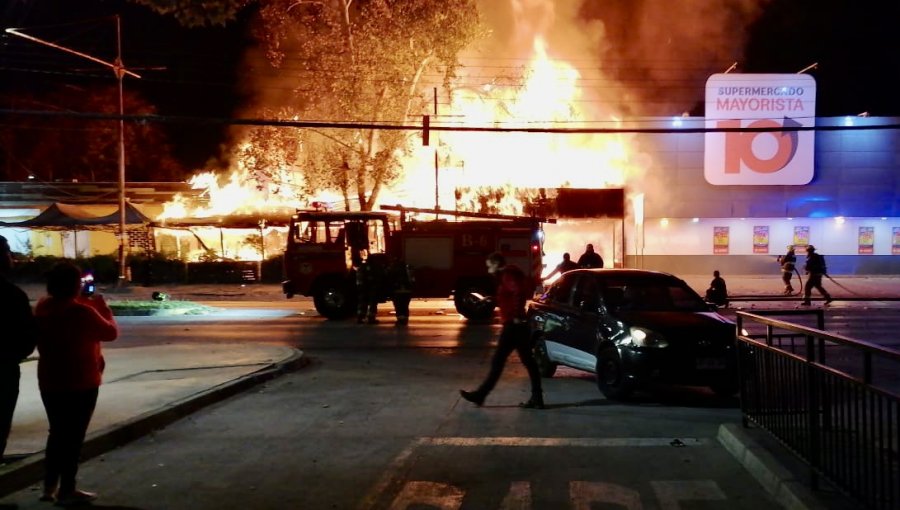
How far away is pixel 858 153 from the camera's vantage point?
3431 cm

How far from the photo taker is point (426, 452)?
23.6 ft

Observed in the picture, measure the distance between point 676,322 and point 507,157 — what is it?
2585 cm

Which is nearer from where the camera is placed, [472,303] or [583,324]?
[583,324]

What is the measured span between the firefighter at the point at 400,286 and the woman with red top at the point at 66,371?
13.5m

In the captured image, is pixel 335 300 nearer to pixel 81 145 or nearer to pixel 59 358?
pixel 59 358

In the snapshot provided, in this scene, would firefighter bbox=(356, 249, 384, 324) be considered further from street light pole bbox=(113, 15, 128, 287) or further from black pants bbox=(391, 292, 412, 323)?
street light pole bbox=(113, 15, 128, 287)

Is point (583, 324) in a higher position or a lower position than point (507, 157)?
lower

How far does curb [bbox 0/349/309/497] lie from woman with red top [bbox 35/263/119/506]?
600 mm

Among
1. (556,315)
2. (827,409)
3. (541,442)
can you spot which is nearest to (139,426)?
(541,442)

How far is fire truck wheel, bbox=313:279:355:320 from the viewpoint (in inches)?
800

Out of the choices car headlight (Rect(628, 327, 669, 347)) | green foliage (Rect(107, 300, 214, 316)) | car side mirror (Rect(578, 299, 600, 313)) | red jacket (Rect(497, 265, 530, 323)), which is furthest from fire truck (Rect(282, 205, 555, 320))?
red jacket (Rect(497, 265, 530, 323))

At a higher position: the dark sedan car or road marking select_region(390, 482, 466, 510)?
the dark sedan car

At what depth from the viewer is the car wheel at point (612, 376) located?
9.32 metres

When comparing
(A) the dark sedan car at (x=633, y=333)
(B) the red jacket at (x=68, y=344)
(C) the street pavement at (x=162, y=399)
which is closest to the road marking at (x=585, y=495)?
(C) the street pavement at (x=162, y=399)
